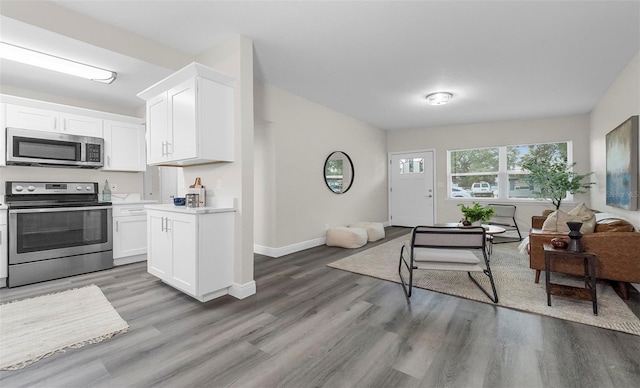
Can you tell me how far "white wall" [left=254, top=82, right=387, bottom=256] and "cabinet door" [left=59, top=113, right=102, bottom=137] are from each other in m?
2.13

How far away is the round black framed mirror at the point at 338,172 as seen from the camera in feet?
17.2

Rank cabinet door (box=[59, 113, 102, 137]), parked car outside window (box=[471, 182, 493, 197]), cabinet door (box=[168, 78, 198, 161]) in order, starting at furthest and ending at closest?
parked car outside window (box=[471, 182, 493, 197]) < cabinet door (box=[59, 113, 102, 137]) < cabinet door (box=[168, 78, 198, 161])

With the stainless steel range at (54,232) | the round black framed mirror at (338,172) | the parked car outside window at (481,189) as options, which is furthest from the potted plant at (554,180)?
the stainless steel range at (54,232)

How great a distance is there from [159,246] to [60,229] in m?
1.36

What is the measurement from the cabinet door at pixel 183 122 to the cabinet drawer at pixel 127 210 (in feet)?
5.04

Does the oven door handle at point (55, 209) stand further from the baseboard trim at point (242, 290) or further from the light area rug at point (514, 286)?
the light area rug at point (514, 286)

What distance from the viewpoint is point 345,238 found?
4781 mm

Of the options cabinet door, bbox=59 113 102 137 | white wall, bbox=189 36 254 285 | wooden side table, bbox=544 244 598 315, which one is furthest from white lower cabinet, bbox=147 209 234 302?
wooden side table, bbox=544 244 598 315

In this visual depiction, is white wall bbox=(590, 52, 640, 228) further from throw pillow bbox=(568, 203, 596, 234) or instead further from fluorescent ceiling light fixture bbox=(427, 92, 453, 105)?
fluorescent ceiling light fixture bbox=(427, 92, 453, 105)

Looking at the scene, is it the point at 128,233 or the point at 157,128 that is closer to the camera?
the point at 157,128

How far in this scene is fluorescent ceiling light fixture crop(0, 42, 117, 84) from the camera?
2.53m

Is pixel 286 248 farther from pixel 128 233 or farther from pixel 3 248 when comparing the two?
pixel 3 248

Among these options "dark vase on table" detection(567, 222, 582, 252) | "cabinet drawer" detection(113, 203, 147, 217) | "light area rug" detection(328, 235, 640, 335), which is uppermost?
"cabinet drawer" detection(113, 203, 147, 217)

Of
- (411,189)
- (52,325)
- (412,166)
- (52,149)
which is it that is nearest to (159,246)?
(52,325)
